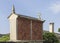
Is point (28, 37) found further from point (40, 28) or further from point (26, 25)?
point (40, 28)

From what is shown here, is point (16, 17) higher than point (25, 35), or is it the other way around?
point (16, 17)

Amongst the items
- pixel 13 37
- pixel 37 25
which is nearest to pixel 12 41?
pixel 13 37

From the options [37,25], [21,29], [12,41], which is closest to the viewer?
[12,41]

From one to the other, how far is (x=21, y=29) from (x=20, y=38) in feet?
2.83

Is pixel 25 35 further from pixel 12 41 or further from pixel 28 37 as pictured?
pixel 12 41

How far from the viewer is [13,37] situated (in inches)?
660

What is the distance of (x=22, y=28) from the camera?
17016 mm

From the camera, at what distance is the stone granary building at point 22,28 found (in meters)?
16.7

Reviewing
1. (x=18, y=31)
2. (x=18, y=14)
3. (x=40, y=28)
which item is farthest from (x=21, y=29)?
(x=40, y=28)

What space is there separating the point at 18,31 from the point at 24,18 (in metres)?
1.46

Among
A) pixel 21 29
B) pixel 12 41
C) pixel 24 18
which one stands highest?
pixel 24 18

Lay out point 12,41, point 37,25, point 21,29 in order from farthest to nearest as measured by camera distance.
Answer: point 37,25 → point 21,29 → point 12,41

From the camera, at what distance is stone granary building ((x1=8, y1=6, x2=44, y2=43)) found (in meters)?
16.7

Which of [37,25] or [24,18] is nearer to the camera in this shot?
[24,18]
